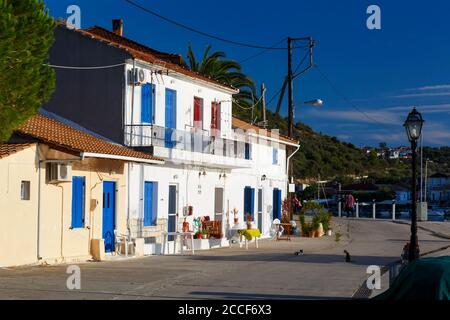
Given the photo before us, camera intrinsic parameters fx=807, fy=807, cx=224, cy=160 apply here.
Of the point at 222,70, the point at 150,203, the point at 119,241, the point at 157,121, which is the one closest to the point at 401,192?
the point at 222,70

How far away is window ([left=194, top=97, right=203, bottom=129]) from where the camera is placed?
29.3 metres

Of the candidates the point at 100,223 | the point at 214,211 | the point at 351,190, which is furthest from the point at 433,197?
the point at 100,223

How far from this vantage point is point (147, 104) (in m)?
25.9

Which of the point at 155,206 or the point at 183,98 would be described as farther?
the point at 183,98

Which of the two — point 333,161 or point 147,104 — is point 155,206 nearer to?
point 147,104

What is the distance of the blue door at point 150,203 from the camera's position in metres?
25.5

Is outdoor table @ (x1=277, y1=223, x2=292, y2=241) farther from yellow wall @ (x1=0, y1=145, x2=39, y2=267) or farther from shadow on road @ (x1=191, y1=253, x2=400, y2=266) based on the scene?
yellow wall @ (x1=0, y1=145, x2=39, y2=267)

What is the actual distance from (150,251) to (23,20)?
34.6ft

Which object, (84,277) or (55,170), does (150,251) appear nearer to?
(55,170)

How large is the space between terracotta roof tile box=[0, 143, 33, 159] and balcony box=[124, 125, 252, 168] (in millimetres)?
5816

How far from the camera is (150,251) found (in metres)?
25.0

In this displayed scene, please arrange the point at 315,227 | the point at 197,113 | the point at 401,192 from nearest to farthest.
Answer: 1. the point at 197,113
2. the point at 315,227
3. the point at 401,192

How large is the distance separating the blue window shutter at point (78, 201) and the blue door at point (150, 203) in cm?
396

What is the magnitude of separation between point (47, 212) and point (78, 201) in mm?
1607
